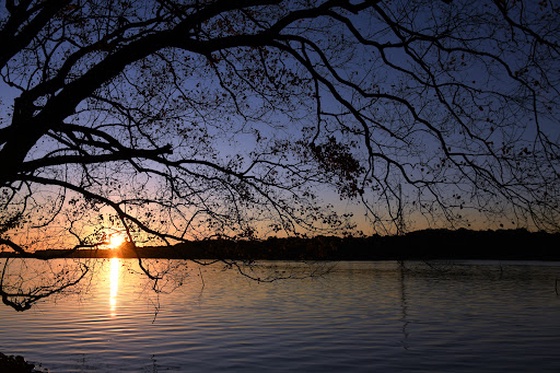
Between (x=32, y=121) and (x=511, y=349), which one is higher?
(x=32, y=121)

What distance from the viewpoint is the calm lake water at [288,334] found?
16391 millimetres

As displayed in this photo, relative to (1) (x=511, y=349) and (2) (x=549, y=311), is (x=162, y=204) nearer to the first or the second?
(1) (x=511, y=349)

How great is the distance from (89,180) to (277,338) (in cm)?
1101

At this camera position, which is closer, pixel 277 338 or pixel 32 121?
pixel 32 121

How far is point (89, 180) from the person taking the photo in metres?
12.1

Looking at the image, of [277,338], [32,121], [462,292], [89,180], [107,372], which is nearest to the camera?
[32,121]

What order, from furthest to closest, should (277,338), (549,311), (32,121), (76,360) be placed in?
(549,311), (277,338), (76,360), (32,121)

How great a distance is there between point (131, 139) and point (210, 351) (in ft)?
29.1

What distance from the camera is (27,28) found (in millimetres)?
8766

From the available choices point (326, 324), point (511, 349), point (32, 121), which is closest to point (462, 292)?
point (326, 324)

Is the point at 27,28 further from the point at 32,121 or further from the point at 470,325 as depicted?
the point at 470,325

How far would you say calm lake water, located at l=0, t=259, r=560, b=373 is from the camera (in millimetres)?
16391

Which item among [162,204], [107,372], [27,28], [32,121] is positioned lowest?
[107,372]

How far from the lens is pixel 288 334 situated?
2175 cm
